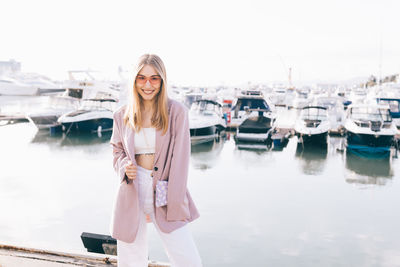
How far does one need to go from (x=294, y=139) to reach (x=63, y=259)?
1780cm

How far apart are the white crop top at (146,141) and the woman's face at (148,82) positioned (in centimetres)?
23

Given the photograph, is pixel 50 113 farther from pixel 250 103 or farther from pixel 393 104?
pixel 393 104

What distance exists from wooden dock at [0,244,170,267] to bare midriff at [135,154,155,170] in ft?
4.84

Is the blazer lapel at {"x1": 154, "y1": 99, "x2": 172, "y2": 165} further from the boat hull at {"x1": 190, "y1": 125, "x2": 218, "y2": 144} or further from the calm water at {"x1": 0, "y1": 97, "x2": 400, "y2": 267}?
the boat hull at {"x1": 190, "y1": 125, "x2": 218, "y2": 144}

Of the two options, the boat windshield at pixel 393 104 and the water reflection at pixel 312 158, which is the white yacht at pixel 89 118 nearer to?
the water reflection at pixel 312 158

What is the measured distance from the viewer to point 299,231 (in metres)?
6.90

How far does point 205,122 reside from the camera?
19.0 m

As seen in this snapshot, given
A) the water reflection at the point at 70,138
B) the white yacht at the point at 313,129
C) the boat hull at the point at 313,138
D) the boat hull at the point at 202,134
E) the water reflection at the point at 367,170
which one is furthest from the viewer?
the boat hull at the point at 202,134

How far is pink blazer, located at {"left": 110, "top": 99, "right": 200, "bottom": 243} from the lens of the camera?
2.17 m

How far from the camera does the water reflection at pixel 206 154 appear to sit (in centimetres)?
1380

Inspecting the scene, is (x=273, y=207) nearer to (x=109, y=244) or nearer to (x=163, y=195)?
(x=109, y=244)

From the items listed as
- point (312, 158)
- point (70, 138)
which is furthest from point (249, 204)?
point (70, 138)

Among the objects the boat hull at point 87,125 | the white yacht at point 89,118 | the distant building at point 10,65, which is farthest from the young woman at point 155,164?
the distant building at point 10,65

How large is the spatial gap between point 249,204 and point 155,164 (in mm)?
6953
